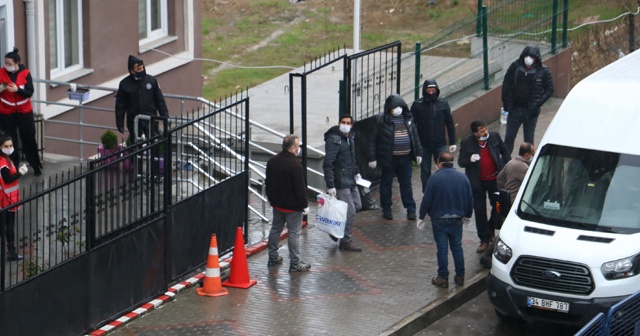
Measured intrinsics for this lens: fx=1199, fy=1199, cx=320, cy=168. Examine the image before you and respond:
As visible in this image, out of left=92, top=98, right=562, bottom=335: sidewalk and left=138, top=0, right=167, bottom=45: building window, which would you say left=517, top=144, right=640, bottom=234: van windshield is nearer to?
left=92, top=98, right=562, bottom=335: sidewalk

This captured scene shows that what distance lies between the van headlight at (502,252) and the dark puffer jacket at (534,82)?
5.76 meters

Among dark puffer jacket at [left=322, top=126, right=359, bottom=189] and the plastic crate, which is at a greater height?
the plastic crate

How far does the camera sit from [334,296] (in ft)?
43.9

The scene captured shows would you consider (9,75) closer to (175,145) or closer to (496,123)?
(175,145)

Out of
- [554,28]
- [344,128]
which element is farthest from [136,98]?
[554,28]

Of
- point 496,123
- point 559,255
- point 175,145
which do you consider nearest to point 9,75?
point 175,145

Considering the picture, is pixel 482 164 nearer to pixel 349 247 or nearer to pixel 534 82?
pixel 349 247

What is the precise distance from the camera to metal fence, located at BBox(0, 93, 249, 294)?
1150 cm

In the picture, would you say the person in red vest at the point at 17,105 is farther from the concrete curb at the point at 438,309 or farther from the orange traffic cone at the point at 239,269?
the concrete curb at the point at 438,309

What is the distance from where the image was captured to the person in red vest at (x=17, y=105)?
1545cm

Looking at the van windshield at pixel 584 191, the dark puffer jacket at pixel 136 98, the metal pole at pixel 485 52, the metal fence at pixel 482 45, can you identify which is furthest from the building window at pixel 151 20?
the van windshield at pixel 584 191

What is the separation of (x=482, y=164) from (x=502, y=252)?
240cm

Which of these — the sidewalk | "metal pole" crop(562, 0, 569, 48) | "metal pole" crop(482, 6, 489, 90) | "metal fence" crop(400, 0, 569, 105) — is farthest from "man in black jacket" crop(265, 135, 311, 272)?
"metal pole" crop(562, 0, 569, 48)

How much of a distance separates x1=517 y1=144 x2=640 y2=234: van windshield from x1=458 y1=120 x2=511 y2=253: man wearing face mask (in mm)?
1453
